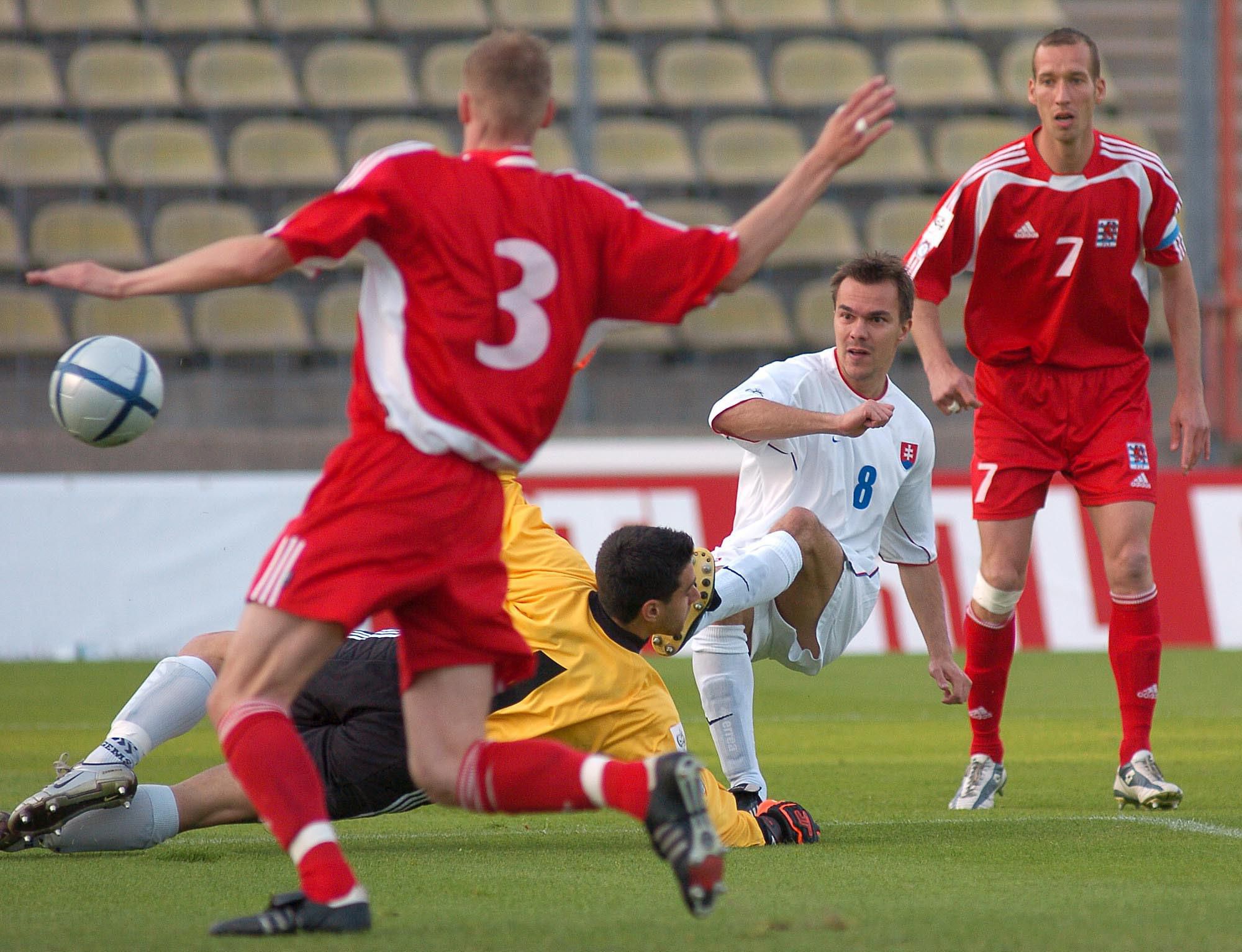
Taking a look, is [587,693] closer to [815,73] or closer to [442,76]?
[442,76]

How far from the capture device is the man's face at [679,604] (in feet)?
14.0

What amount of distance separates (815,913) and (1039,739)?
3941 mm

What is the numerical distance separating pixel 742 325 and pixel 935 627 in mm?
9148

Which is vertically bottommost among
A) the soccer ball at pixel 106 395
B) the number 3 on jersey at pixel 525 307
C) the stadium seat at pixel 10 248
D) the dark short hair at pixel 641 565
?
the dark short hair at pixel 641 565

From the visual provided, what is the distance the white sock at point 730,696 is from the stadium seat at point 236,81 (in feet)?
36.3

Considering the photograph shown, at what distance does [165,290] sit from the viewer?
10.1 feet

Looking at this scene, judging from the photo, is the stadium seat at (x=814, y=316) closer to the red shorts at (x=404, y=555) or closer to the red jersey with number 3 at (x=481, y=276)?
the red jersey with number 3 at (x=481, y=276)

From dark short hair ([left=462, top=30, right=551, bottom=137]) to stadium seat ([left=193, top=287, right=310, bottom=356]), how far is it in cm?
1040

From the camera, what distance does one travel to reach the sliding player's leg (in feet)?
13.2

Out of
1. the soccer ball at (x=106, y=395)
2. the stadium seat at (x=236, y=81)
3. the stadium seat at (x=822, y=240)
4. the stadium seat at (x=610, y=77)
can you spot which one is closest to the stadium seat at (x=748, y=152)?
the stadium seat at (x=822, y=240)

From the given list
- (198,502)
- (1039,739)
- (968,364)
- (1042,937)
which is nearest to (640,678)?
(1042,937)

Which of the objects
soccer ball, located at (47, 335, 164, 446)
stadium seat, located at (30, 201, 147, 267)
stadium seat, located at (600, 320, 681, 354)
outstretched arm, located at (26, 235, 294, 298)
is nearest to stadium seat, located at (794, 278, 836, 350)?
stadium seat, located at (600, 320, 681, 354)

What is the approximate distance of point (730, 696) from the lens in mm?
4820

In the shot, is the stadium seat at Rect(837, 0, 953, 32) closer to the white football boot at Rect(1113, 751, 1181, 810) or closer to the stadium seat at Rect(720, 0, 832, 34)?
the stadium seat at Rect(720, 0, 832, 34)
